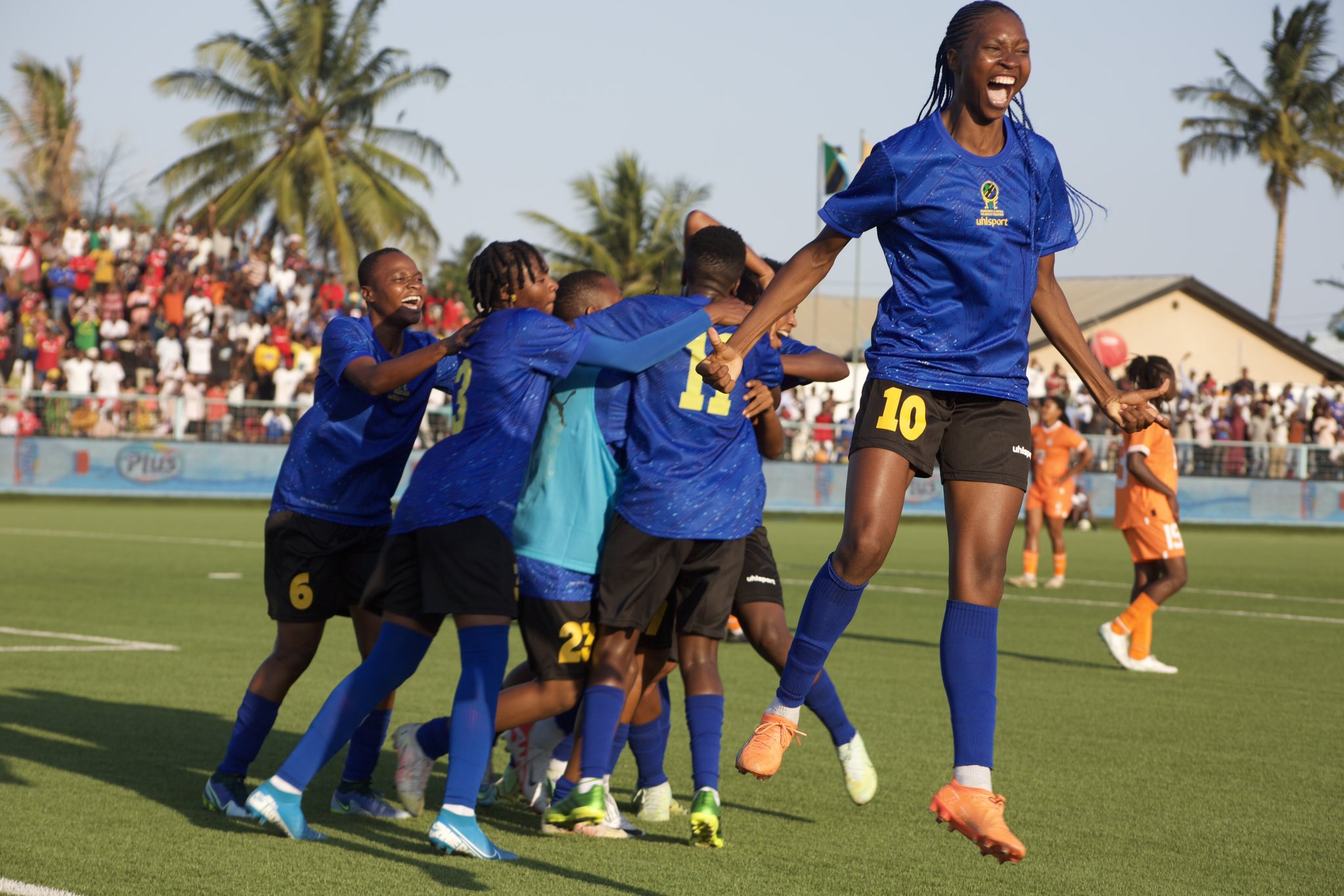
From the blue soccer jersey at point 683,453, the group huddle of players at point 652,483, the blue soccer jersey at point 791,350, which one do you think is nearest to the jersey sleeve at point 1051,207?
the group huddle of players at point 652,483

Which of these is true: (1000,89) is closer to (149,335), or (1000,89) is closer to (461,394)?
(461,394)

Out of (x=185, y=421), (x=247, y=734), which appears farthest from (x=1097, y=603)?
(x=185, y=421)

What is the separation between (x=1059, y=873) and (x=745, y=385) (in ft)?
6.52

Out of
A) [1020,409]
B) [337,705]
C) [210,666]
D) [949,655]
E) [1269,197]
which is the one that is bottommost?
[210,666]

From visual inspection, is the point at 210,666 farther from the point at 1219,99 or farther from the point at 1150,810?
the point at 1219,99

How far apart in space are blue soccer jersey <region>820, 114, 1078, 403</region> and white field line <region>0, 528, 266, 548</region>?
15.2 metres

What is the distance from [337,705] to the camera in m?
4.93

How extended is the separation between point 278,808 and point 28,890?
0.87 m

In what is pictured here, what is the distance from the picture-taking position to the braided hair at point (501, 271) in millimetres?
5113

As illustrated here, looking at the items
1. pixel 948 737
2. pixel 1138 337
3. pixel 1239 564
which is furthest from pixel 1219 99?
pixel 948 737

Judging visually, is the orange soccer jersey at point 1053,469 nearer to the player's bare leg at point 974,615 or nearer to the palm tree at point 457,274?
the player's bare leg at point 974,615

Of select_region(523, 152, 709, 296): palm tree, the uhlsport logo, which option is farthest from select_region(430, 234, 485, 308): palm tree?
the uhlsport logo

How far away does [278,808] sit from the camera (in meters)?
4.78

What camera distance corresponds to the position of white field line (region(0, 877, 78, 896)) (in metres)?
4.03
